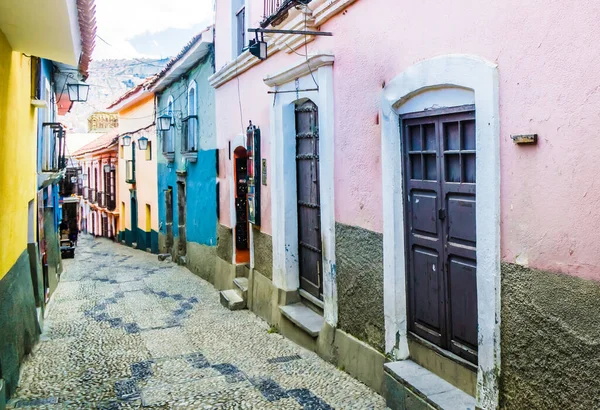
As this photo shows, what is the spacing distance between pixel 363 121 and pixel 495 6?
190 centimetres

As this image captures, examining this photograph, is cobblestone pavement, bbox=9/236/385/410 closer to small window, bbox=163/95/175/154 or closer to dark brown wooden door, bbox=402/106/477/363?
dark brown wooden door, bbox=402/106/477/363

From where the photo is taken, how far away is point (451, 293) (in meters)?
4.44

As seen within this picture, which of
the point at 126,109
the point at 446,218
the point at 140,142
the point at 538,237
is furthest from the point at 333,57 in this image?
the point at 126,109

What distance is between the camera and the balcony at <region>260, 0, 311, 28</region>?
6.28m

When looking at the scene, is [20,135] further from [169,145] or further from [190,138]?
[169,145]

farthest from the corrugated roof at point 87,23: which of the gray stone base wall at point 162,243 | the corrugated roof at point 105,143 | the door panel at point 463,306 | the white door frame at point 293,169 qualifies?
the corrugated roof at point 105,143

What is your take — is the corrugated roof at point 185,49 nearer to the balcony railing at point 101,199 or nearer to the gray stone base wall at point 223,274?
the gray stone base wall at point 223,274

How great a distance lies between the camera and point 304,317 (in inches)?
271

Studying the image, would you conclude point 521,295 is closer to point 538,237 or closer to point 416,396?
point 538,237

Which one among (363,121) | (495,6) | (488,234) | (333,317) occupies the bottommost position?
(333,317)

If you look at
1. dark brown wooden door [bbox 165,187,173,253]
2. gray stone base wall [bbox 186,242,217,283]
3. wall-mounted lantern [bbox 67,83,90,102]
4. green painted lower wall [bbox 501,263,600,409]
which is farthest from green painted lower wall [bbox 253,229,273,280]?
dark brown wooden door [bbox 165,187,173,253]

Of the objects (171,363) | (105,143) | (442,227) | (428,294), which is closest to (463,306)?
(428,294)

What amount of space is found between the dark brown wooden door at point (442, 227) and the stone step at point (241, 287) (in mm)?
4670

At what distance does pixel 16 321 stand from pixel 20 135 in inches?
87.8
